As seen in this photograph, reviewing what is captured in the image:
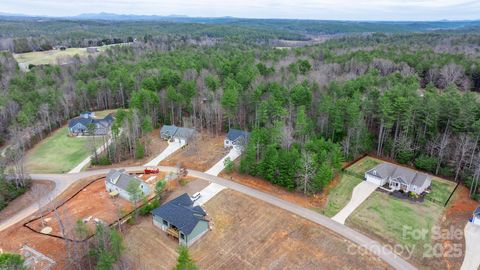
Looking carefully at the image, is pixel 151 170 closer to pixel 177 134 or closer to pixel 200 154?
pixel 200 154

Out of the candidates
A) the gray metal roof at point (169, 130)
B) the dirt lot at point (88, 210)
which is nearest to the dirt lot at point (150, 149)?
the gray metal roof at point (169, 130)

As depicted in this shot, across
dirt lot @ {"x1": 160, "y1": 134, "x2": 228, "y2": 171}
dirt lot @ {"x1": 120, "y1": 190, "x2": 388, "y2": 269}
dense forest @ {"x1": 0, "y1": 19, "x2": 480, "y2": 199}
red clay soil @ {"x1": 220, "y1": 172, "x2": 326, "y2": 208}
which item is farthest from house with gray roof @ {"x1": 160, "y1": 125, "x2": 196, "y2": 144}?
dirt lot @ {"x1": 120, "y1": 190, "x2": 388, "y2": 269}

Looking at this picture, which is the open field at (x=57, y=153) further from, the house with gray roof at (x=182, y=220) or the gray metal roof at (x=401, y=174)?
the gray metal roof at (x=401, y=174)

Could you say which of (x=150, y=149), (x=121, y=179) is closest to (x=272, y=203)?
(x=121, y=179)

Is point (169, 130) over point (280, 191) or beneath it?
over

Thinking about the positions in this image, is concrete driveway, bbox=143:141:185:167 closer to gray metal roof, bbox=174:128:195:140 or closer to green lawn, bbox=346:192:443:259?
gray metal roof, bbox=174:128:195:140

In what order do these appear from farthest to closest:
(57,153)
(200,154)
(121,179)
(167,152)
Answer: (57,153) → (167,152) → (200,154) → (121,179)

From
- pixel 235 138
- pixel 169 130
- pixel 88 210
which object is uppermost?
pixel 235 138

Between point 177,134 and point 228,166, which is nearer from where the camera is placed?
point 228,166
